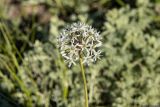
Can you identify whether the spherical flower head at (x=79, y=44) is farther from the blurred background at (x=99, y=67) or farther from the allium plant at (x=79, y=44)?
the blurred background at (x=99, y=67)

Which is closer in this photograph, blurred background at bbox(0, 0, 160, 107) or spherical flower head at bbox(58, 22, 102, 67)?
spherical flower head at bbox(58, 22, 102, 67)

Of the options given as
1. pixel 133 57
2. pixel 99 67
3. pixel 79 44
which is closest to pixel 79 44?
pixel 79 44

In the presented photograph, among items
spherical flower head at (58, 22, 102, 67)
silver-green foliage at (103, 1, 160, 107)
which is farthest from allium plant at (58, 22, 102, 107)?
silver-green foliage at (103, 1, 160, 107)

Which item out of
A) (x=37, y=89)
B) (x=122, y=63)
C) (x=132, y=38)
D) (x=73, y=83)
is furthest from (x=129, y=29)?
(x=37, y=89)

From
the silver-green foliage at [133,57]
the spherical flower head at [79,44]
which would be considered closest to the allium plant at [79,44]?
the spherical flower head at [79,44]

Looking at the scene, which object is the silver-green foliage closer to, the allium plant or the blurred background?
the blurred background

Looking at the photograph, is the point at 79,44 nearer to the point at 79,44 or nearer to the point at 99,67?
the point at 79,44

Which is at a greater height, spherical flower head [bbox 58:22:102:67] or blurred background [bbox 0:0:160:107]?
blurred background [bbox 0:0:160:107]

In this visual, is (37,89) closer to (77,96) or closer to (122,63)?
(77,96)
